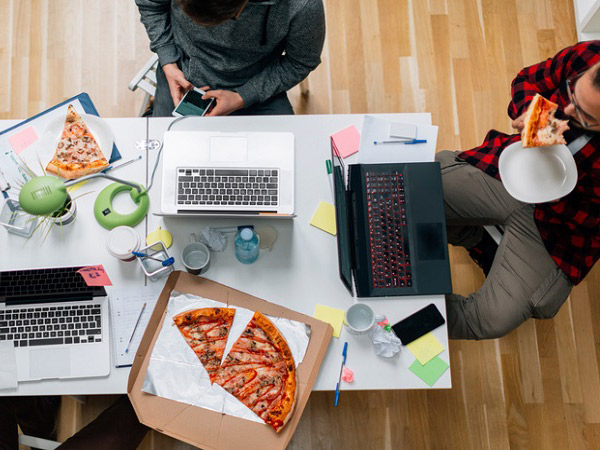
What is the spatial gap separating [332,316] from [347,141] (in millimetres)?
523

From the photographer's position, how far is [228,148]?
1.46 m

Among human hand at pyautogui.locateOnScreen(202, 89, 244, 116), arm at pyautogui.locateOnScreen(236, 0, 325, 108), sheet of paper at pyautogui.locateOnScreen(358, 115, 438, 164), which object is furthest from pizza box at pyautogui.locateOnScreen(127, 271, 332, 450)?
arm at pyautogui.locateOnScreen(236, 0, 325, 108)

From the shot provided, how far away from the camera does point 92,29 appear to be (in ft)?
7.84

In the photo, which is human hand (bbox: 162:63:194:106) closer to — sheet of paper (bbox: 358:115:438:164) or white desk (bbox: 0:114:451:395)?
white desk (bbox: 0:114:451:395)

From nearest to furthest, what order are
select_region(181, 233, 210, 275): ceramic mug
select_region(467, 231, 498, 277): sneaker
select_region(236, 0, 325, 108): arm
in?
select_region(181, 233, 210, 275): ceramic mug → select_region(236, 0, 325, 108): arm → select_region(467, 231, 498, 277): sneaker

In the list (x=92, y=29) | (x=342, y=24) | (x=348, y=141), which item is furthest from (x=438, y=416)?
(x=92, y=29)

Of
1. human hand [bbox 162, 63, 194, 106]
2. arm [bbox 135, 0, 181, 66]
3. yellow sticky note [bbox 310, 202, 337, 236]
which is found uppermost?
arm [bbox 135, 0, 181, 66]

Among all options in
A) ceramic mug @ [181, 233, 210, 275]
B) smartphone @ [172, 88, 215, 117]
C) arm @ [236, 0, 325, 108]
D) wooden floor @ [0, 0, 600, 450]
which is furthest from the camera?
wooden floor @ [0, 0, 600, 450]

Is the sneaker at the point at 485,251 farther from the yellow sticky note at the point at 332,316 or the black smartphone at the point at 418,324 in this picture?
the yellow sticky note at the point at 332,316

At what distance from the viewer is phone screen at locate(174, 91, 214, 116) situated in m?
1.64

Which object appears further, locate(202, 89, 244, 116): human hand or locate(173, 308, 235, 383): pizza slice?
locate(202, 89, 244, 116): human hand

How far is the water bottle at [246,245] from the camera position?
136cm

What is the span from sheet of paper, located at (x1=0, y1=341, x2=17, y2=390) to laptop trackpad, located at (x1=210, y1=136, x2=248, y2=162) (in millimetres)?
762

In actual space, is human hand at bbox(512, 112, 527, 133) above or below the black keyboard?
above
